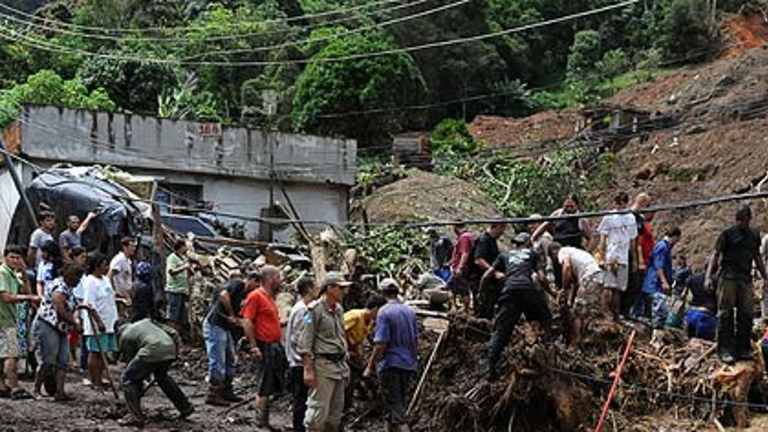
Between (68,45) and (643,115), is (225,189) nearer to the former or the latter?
(643,115)

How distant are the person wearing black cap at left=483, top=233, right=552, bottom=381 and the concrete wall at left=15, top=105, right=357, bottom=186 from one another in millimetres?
17539

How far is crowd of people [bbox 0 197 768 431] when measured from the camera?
1114 centimetres

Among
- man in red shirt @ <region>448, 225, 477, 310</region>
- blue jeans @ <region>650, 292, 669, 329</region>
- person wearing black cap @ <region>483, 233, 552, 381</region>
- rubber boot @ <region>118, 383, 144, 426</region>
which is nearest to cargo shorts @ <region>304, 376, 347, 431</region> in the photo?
rubber boot @ <region>118, 383, 144, 426</region>

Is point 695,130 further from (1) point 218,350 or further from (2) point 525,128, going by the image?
(1) point 218,350

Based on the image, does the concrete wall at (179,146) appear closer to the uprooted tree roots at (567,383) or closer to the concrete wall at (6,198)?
the concrete wall at (6,198)

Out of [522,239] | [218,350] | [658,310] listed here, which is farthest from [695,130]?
[218,350]

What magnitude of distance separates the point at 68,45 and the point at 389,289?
4256 centimetres

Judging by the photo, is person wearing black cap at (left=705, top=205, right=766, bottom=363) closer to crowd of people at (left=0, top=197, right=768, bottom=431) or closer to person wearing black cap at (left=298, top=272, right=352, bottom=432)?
crowd of people at (left=0, top=197, right=768, bottom=431)

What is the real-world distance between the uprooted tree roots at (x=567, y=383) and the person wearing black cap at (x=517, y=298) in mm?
213

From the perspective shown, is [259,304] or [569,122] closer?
[259,304]

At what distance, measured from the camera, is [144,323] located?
37.6 feet

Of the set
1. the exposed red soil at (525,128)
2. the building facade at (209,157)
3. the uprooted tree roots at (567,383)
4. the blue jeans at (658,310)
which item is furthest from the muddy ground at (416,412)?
the exposed red soil at (525,128)

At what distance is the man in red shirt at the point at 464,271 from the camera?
13766 millimetres

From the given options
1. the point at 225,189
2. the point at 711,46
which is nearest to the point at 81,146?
the point at 225,189
